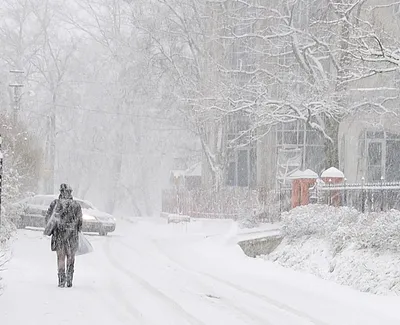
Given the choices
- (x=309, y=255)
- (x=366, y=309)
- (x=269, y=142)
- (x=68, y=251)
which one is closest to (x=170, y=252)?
(x=309, y=255)

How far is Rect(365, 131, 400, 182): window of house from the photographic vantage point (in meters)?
35.1

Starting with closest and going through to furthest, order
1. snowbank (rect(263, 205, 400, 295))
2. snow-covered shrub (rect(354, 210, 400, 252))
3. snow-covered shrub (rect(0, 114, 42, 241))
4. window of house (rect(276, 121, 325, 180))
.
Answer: snowbank (rect(263, 205, 400, 295))
snow-covered shrub (rect(354, 210, 400, 252))
snow-covered shrub (rect(0, 114, 42, 241))
window of house (rect(276, 121, 325, 180))

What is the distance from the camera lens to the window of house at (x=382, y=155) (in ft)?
115

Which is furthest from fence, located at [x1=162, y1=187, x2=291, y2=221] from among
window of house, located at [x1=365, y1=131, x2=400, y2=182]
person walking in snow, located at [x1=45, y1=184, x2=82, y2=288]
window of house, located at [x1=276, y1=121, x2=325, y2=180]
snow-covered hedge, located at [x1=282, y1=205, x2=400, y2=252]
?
person walking in snow, located at [x1=45, y1=184, x2=82, y2=288]

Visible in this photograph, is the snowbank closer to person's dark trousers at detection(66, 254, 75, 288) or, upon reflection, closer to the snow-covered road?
the snow-covered road

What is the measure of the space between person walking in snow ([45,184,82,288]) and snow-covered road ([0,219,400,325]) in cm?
32

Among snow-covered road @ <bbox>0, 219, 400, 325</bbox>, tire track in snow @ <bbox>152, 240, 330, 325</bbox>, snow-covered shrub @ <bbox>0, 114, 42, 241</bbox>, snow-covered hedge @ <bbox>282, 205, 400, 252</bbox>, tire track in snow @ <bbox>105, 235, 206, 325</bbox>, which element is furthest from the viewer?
snow-covered shrub @ <bbox>0, 114, 42, 241</bbox>

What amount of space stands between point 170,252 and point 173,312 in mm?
10704

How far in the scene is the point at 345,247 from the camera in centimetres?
1686

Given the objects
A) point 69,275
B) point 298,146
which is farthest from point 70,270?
point 298,146

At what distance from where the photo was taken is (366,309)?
38.8ft

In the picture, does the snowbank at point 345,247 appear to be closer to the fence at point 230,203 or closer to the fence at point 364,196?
the fence at point 364,196

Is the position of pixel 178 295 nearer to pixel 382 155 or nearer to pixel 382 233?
pixel 382 233

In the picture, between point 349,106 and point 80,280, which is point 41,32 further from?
point 80,280
